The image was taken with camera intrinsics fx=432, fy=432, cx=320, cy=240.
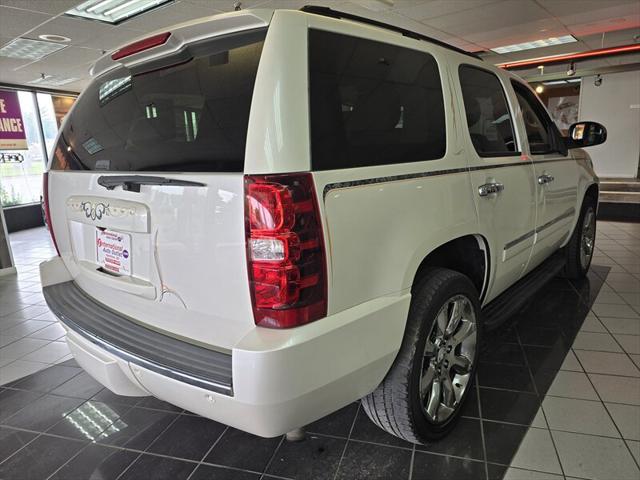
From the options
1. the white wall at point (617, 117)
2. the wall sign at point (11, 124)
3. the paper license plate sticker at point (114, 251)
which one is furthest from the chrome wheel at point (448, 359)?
the wall sign at point (11, 124)

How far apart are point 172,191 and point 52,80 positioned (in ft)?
32.3

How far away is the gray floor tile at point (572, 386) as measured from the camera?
2215 millimetres

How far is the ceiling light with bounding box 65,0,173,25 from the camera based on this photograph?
471cm

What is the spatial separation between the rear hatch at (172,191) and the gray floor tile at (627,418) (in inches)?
71.8

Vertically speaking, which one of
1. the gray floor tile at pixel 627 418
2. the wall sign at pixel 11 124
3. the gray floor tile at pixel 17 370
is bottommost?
the gray floor tile at pixel 627 418

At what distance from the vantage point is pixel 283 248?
1.15 m

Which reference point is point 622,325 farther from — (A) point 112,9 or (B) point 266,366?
(A) point 112,9

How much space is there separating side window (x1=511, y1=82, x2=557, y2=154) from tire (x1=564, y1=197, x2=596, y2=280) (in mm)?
963

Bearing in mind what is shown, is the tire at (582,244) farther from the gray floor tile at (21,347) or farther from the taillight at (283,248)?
the gray floor tile at (21,347)

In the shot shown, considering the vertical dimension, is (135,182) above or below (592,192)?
above

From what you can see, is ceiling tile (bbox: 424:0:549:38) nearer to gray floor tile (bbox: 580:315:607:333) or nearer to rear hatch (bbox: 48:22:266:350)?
gray floor tile (bbox: 580:315:607:333)

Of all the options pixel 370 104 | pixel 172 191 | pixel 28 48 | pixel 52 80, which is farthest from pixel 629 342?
pixel 52 80

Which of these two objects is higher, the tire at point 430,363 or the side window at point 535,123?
the side window at point 535,123

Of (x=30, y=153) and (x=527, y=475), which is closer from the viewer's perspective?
(x=527, y=475)
